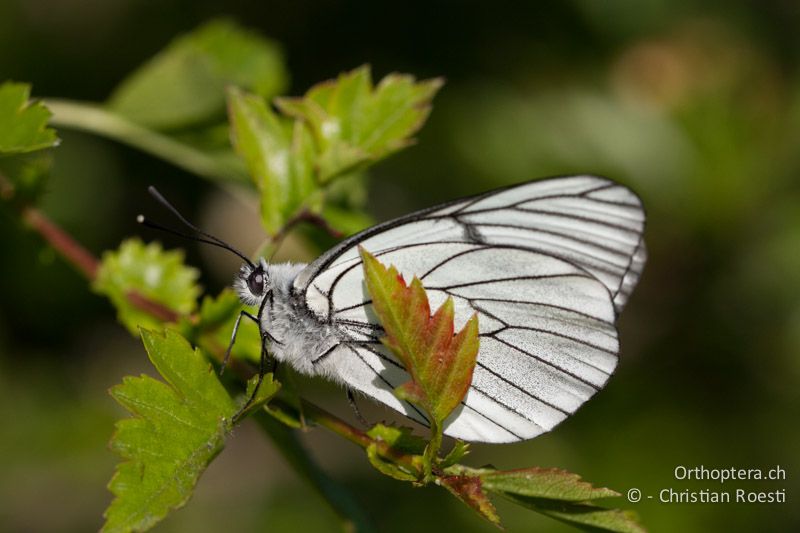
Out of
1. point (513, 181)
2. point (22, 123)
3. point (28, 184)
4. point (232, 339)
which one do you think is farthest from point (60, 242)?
point (513, 181)

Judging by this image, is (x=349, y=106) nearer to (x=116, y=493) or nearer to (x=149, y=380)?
(x=149, y=380)

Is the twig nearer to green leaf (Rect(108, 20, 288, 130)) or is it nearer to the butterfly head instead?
the butterfly head

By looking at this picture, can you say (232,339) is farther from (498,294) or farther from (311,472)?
(498,294)

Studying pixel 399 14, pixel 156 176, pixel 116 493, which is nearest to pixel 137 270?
pixel 116 493

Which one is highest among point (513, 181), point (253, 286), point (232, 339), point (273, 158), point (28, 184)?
point (513, 181)

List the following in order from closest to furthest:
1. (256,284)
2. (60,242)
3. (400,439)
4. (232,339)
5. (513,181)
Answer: (400,439) < (232,339) < (256,284) < (60,242) < (513,181)

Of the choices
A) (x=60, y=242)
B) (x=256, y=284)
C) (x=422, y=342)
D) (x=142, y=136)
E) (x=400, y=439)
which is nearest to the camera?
(x=422, y=342)

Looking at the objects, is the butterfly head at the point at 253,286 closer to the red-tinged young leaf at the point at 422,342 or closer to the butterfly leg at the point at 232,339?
the butterfly leg at the point at 232,339
